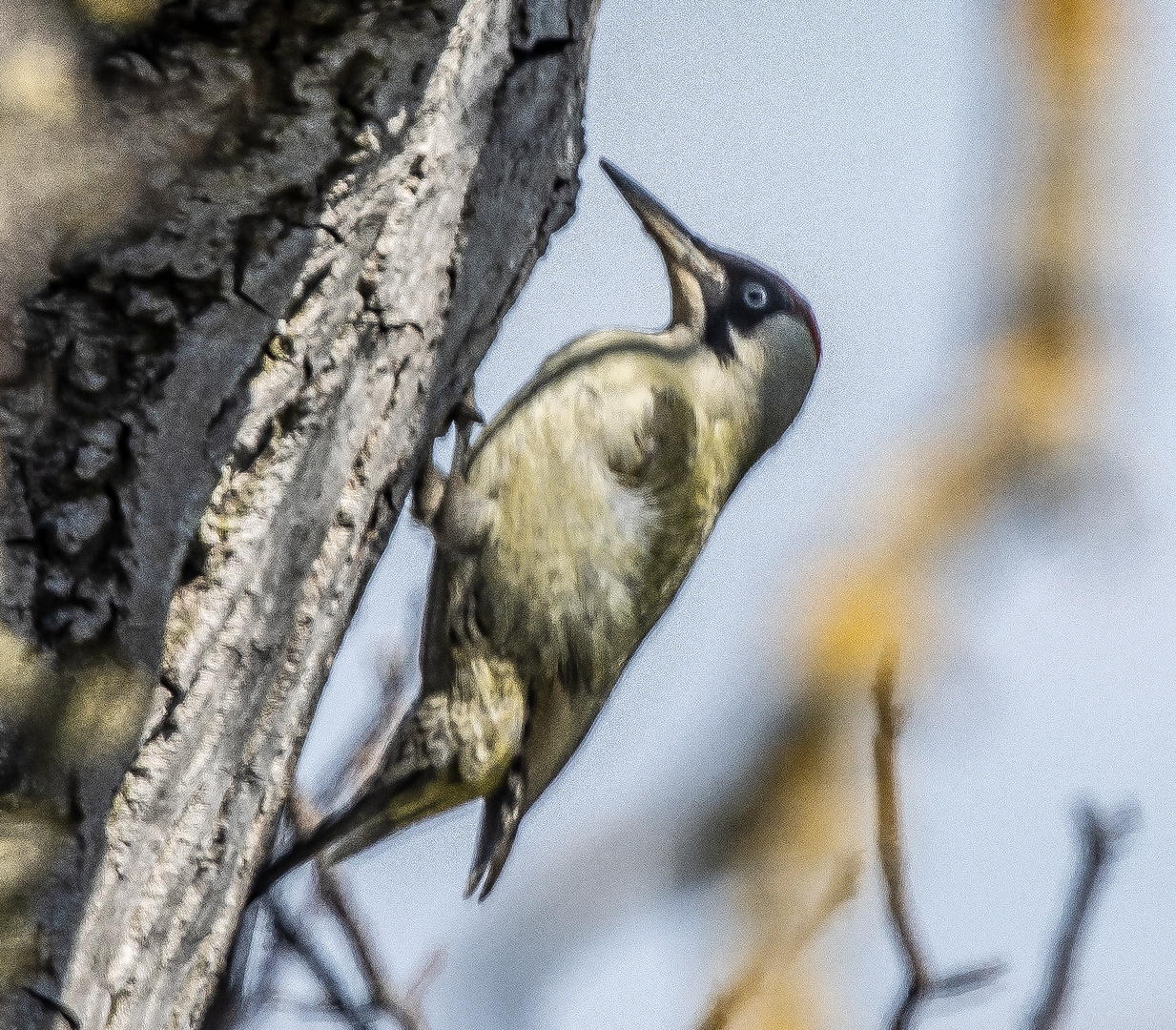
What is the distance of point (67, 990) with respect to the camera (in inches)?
61.3

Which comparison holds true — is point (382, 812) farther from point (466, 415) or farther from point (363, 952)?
point (466, 415)

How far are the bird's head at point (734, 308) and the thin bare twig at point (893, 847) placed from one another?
Answer: 78.5 inches

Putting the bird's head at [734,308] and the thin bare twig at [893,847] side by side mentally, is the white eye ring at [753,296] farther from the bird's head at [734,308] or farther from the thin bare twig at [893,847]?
the thin bare twig at [893,847]

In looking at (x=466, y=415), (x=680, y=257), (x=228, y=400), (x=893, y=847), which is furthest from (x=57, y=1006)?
(x=680, y=257)

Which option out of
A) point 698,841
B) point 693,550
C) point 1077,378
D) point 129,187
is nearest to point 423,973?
point 698,841

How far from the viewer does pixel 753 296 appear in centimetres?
398

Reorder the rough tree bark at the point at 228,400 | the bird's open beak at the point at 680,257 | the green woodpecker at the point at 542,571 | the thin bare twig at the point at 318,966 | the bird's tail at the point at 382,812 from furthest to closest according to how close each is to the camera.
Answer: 1. the bird's open beak at the point at 680,257
2. the green woodpecker at the point at 542,571
3. the bird's tail at the point at 382,812
4. the thin bare twig at the point at 318,966
5. the rough tree bark at the point at 228,400

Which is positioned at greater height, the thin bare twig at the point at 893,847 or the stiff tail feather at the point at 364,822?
the thin bare twig at the point at 893,847

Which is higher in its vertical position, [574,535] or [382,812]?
[574,535]

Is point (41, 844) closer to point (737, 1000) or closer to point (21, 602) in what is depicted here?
point (21, 602)

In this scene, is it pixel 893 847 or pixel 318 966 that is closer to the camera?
pixel 893 847

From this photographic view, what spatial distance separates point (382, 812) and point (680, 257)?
1751 mm

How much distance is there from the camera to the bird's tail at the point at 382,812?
2.93 meters

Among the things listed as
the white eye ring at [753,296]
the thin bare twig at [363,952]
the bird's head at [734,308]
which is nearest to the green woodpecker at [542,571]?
the thin bare twig at [363,952]
